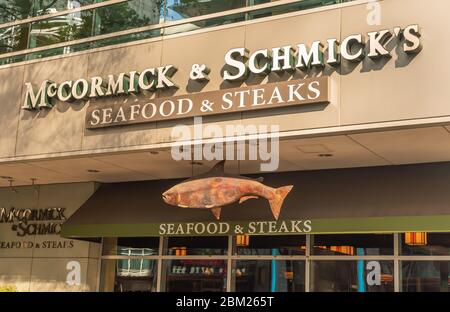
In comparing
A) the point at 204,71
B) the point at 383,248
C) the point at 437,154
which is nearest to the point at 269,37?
the point at 204,71

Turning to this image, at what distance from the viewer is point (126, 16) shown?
38.2ft

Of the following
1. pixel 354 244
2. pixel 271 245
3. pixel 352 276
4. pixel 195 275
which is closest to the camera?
pixel 352 276

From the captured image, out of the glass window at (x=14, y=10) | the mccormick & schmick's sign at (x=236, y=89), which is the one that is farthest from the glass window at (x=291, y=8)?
the glass window at (x=14, y=10)

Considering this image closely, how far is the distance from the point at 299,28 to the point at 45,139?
496 centimetres

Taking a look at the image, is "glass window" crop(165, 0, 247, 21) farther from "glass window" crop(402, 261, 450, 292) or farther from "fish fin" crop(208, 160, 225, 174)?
"glass window" crop(402, 261, 450, 292)

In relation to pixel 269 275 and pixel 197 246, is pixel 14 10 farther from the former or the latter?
pixel 269 275

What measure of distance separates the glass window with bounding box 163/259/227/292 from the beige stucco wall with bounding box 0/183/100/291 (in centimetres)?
171

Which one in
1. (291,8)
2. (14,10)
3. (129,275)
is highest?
(14,10)

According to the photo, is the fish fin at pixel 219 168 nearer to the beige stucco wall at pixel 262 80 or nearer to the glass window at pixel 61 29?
the beige stucco wall at pixel 262 80

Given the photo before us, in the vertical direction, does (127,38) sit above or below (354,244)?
above

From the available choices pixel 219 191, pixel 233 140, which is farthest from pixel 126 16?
pixel 219 191

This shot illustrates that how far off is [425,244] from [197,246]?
4274 mm

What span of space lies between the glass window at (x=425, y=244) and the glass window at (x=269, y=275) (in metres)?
1.83

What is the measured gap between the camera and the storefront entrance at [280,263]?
34.4 feet
